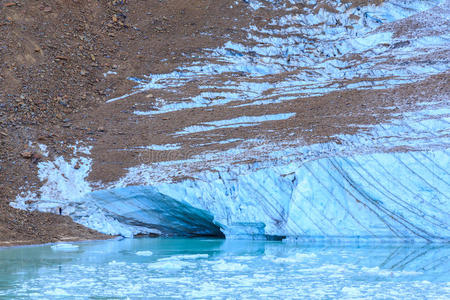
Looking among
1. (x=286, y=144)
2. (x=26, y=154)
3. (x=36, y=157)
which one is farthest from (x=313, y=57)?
(x=26, y=154)

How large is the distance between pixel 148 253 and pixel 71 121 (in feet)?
30.4

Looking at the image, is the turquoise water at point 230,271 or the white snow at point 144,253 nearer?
the turquoise water at point 230,271

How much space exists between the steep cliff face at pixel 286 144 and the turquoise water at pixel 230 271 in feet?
3.31

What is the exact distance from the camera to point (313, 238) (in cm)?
1210

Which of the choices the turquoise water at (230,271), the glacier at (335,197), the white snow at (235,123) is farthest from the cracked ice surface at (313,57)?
the turquoise water at (230,271)

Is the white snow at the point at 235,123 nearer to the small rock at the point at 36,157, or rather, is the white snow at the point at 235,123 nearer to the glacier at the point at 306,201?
the glacier at the point at 306,201

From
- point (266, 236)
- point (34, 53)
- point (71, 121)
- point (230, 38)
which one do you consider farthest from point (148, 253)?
point (230, 38)

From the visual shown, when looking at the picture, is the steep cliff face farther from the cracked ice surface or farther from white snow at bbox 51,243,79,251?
white snow at bbox 51,243,79,251

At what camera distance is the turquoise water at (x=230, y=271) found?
6.73 m

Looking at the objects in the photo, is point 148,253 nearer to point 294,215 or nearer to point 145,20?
point 294,215

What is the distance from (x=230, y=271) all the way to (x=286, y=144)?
663cm

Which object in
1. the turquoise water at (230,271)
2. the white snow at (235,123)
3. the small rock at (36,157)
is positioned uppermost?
the white snow at (235,123)

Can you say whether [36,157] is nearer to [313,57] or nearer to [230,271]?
[230,271]

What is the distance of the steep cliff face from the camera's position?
11.7 metres
